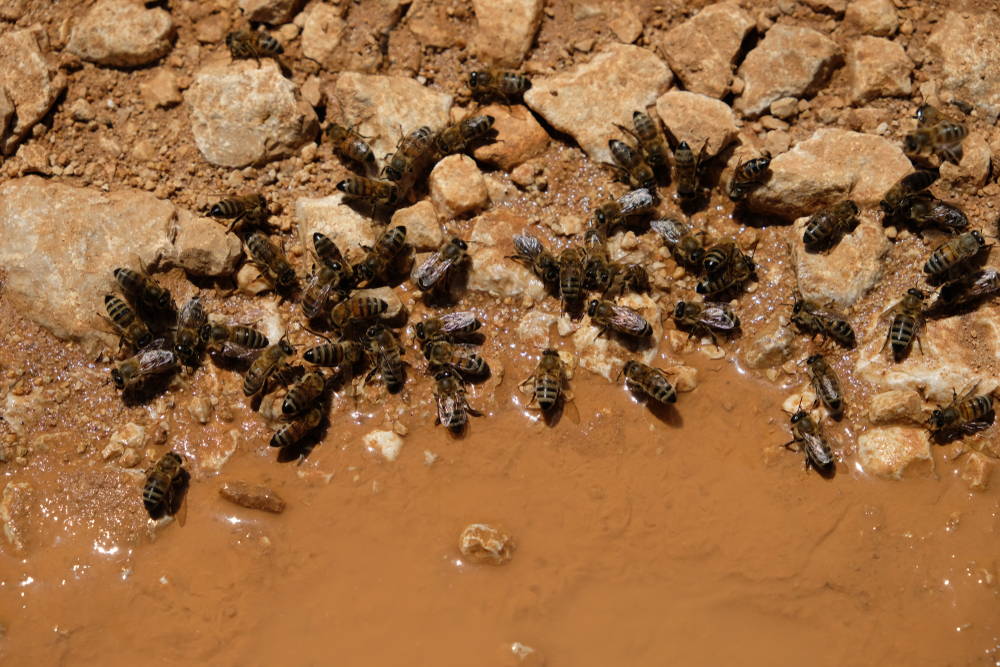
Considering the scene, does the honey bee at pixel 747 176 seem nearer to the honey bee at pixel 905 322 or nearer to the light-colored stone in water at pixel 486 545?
the honey bee at pixel 905 322

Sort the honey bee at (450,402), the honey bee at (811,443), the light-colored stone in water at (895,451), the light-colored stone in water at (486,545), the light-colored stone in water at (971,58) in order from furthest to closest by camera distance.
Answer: the light-colored stone in water at (971,58) < the honey bee at (450,402) < the light-colored stone in water at (895,451) < the honey bee at (811,443) < the light-colored stone in water at (486,545)

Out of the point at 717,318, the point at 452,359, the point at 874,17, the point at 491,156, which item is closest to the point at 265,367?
the point at 452,359

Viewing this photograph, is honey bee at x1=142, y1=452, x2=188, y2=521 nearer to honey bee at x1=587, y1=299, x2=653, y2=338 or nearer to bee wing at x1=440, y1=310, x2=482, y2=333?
bee wing at x1=440, y1=310, x2=482, y2=333

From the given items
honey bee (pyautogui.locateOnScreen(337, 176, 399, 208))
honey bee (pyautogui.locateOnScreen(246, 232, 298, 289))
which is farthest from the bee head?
honey bee (pyautogui.locateOnScreen(337, 176, 399, 208))

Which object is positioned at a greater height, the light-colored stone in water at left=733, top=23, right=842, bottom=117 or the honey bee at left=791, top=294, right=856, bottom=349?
the light-colored stone in water at left=733, top=23, right=842, bottom=117

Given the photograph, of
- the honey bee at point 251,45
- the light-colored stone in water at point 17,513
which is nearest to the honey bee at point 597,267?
the honey bee at point 251,45
